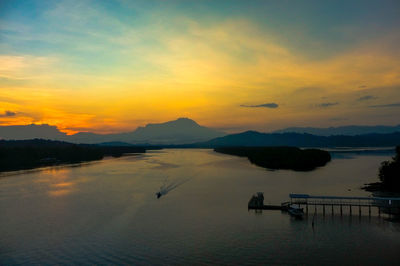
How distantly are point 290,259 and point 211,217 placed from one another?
33.0 ft

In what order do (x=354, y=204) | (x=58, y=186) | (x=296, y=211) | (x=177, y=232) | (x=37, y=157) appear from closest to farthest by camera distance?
1. (x=177, y=232)
2. (x=296, y=211)
3. (x=354, y=204)
4. (x=58, y=186)
5. (x=37, y=157)

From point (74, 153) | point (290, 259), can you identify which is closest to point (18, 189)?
point (290, 259)

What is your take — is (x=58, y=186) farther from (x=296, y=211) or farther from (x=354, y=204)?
(x=354, y=204)

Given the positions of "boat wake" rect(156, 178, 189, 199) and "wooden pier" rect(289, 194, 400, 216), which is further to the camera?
"boat wake" rect(156, 178, 189, 199)

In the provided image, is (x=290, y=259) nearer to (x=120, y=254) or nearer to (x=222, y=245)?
(x=222, y=245)

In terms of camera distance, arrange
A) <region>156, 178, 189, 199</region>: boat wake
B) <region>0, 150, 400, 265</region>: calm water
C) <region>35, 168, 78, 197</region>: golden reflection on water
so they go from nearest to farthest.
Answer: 1. <region>0, 150, 400, 265</region>: calm water
2. <region>156, 178, 189, 199</region>: boat wake
3. <region>35, 168, 78, 197</region>: golden reflection on water

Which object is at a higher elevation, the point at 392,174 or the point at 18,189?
the point at 392,174

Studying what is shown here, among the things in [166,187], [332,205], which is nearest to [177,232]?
[332,205]

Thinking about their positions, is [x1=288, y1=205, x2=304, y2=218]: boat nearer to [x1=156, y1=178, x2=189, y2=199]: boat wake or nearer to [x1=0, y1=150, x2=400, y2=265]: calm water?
[x1=0, y1=150, x2=400, y2=265]: calm water

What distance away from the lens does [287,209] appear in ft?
96.7

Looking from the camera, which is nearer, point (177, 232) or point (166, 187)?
point (177, 232)

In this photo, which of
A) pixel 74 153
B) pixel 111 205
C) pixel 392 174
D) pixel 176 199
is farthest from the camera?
pixel 74 153

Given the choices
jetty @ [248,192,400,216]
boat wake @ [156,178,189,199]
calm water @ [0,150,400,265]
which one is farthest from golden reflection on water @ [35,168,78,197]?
jetty @ [248,192,400,216]

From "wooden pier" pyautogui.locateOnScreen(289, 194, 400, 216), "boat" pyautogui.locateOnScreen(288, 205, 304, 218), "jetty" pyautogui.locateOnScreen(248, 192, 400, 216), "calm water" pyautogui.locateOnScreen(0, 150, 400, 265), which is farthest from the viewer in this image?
"jetty" pyautogui.locateOnScreen(248, 192, 400, 216)
